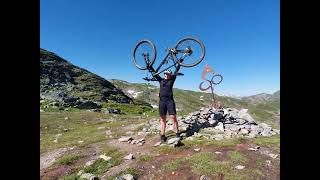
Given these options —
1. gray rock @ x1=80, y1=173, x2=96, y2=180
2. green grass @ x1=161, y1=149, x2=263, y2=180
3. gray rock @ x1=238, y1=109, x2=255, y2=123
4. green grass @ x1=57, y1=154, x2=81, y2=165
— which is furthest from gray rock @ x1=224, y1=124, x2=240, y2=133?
gray rock @ x1=80, y1=173, x2=96, y2=180

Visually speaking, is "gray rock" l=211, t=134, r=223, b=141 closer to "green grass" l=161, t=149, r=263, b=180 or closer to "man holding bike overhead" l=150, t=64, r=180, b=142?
"man holding bike overhead" l=150, t=64, r=180, b=142

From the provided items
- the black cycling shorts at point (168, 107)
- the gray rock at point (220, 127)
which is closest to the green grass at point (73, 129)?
the black cycling shorts at point (168, 107)

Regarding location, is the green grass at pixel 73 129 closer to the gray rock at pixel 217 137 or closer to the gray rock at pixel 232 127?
the gray rock at pixel 217 137

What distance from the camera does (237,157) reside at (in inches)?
590

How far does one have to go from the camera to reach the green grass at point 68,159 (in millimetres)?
16281

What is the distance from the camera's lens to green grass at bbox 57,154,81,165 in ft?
53.4

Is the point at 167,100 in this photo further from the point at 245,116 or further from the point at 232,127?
the point at 245,116

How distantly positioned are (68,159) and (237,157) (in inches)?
345

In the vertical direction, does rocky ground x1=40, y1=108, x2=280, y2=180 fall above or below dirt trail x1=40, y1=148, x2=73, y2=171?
above

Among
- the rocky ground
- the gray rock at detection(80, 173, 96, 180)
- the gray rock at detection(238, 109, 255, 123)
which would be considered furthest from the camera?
the gray rock at detection(238, 109, 255, 123)

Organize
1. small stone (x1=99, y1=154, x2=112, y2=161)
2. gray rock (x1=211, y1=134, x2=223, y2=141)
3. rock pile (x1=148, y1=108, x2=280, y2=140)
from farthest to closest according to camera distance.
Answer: rock pile (x1=148, y1=108, x2=280, y2=140)
gray rock (x1=211, y1=134, x2=223, y2=141)
small stone (x1=99, y1=154, x2=112, y2=161)

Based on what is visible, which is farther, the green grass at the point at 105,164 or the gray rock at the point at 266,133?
the gray rock at the point at 266,133

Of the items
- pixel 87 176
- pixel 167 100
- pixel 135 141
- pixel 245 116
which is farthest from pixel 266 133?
pixel 87 176
